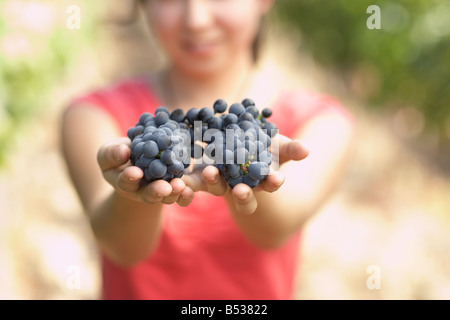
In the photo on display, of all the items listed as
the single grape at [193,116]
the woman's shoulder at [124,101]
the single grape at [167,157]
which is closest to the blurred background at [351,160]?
the woman's shoulder at [124,101]

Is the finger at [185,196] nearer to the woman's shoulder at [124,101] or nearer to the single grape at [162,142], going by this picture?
the single grape at [162,142]

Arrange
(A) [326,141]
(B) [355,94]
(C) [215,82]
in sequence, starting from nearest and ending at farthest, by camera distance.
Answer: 1. (A) [326,141]
2. (C) [215,82]
3. (B) [355,94]

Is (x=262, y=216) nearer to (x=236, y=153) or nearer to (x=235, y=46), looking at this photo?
(x=236, y=153)

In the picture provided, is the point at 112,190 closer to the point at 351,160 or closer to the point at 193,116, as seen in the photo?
the point at 193,116

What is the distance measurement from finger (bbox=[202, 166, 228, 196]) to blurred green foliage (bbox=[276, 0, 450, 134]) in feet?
7.81

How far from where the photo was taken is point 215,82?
121 centimetres

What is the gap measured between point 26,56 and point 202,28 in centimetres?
147

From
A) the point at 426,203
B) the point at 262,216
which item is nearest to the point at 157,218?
the point at 262,216

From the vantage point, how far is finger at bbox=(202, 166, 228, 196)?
0.67 metres

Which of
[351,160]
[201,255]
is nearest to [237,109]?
[201,255]

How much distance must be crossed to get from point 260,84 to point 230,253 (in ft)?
1.34

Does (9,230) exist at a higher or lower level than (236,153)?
lower

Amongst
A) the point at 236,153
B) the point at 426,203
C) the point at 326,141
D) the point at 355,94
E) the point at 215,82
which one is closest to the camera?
the point at 236,153

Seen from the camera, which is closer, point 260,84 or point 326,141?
point 326,141
